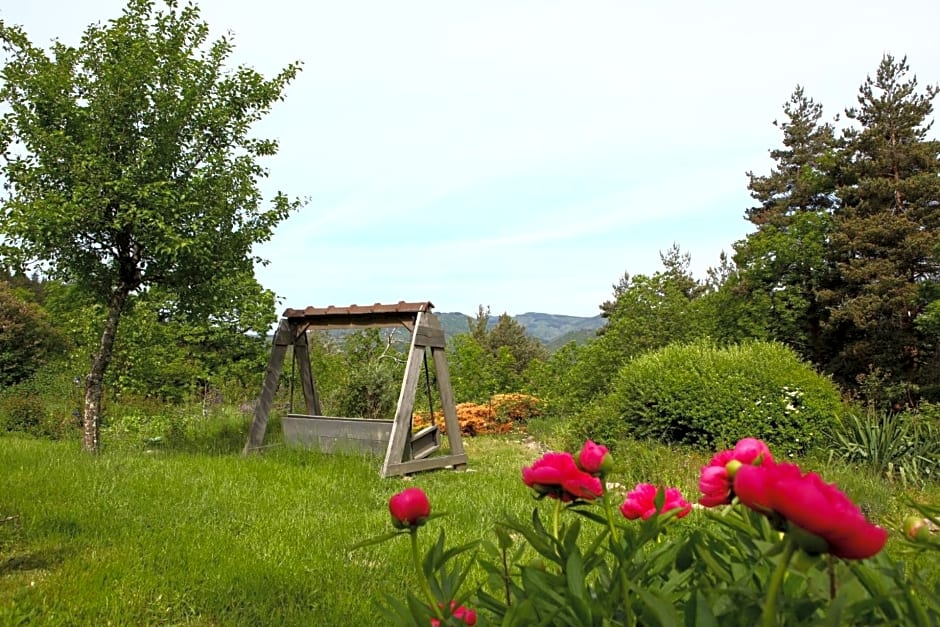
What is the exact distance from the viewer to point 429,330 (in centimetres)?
716

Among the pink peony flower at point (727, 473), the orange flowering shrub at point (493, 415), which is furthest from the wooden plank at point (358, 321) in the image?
the pink peony flower at point (727, 473)

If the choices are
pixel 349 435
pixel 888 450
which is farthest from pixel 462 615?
pixel 888 450

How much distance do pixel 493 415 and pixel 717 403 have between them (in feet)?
16.6

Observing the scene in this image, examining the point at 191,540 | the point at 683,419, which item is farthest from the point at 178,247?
the point at 683,419

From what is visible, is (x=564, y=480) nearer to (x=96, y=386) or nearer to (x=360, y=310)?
(x=360, y=310)

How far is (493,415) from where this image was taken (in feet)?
40.0

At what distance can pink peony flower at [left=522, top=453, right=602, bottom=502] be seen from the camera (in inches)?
45.1

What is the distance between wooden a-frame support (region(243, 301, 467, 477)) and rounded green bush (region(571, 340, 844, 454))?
248 cm

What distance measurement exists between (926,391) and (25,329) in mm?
28196

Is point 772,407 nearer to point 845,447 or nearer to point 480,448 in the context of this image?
point 845,447

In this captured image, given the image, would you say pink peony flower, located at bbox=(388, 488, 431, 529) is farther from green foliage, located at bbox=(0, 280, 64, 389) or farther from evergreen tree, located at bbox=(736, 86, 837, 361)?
green foliage, located at bbox=(0, 280, 64, 389)

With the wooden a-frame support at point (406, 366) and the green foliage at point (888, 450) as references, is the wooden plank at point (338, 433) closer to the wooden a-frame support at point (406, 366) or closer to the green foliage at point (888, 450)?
the wooden a-frame support at point (406, 366)

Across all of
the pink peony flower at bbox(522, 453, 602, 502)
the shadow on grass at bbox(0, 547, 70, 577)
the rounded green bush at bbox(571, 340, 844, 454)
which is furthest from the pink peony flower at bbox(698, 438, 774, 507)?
the rounded green bush at bbox(571, 340, 844, 454)

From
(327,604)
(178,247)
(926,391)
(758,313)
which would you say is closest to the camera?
(327,604)
